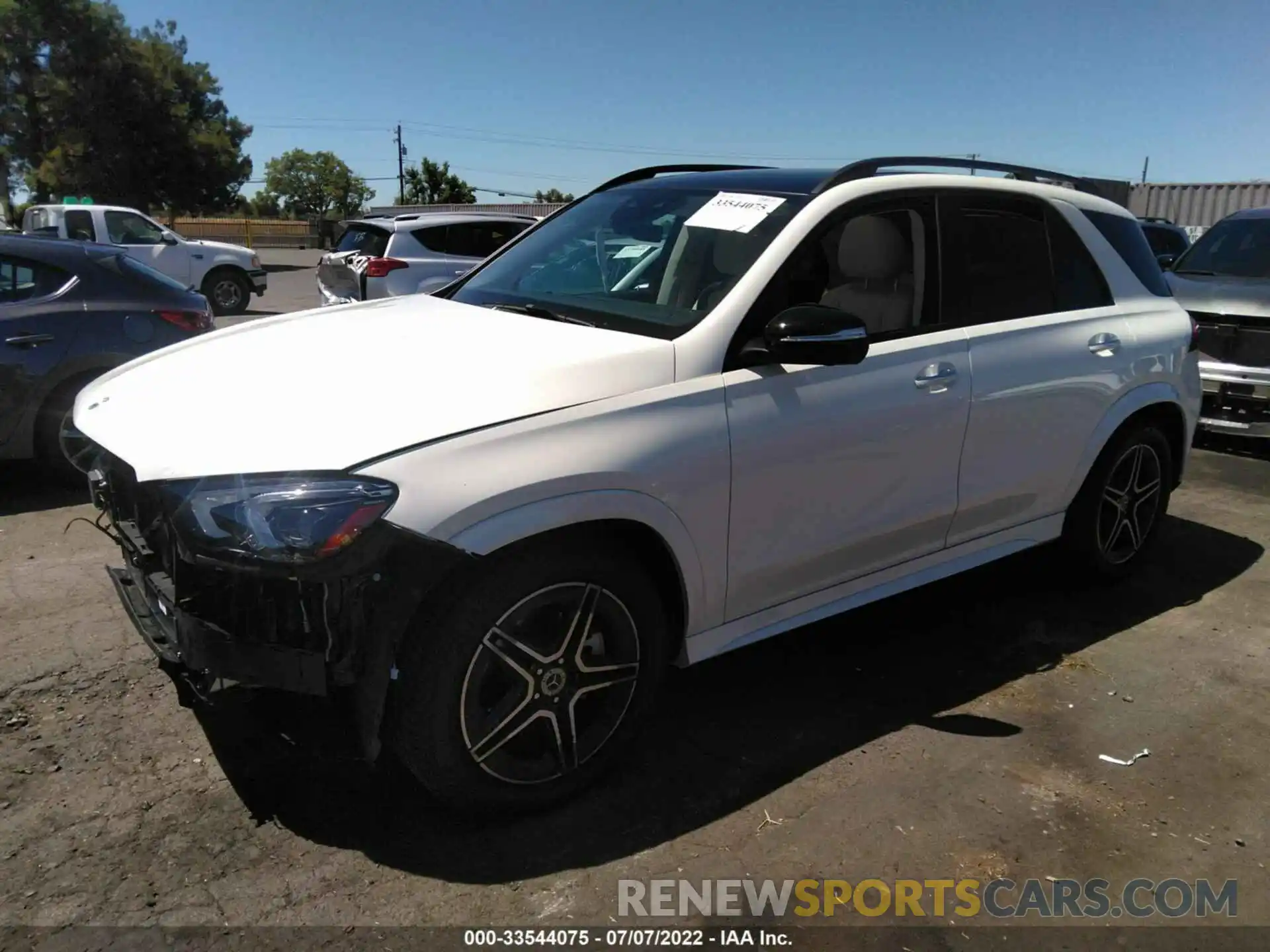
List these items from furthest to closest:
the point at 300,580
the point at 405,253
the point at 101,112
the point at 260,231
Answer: the point at 260,231, the point at 101,112, the point at 405,253, the point at 300,580

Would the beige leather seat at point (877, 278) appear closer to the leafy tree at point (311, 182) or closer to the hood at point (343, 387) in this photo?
the hood at point (343, 387)

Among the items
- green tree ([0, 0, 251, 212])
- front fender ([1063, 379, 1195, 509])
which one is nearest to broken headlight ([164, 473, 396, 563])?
front fender ([1063, 379, 1195, 509])

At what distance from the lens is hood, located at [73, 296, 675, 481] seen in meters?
2.43

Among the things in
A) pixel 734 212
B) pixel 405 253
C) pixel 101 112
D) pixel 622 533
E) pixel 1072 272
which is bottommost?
pixel 622 533

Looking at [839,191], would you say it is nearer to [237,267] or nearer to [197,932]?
[197,932]

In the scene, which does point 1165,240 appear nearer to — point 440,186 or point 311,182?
point 440,186

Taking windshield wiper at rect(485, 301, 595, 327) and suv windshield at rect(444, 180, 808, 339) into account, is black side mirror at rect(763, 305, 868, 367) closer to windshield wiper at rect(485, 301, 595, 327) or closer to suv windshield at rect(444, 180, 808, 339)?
suv windshield at rect(444, 180, 808, 339)

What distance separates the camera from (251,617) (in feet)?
7.68

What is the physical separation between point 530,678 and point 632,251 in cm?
170

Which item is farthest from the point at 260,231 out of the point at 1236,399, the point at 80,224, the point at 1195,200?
the point at 1236,399

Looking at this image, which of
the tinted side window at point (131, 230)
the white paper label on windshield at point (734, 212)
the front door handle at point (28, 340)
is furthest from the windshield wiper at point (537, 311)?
the tinted side window at point (131, 230)

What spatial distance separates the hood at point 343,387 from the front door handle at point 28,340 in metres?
2.70

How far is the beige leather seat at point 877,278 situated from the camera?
3.52 m

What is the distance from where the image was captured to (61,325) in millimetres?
5609
